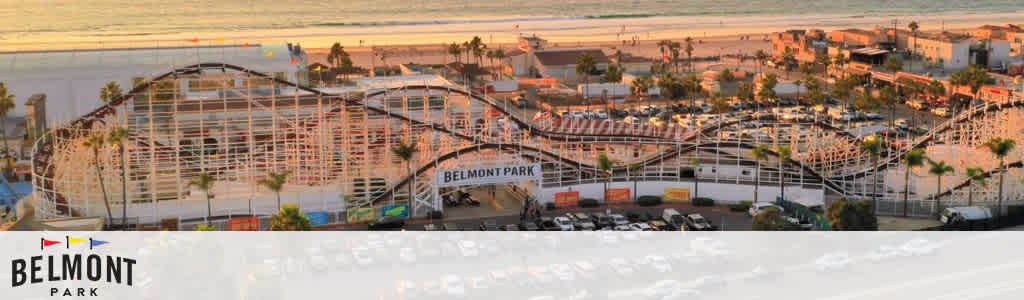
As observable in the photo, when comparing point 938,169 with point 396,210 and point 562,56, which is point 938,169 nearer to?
point 396,210

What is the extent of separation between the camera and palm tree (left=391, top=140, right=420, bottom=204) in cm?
3634

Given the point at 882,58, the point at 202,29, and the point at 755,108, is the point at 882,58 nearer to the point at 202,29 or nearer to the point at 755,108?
the point at 755,108

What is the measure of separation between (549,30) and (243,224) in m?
89.7

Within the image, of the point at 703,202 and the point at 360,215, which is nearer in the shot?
the point at 360,215

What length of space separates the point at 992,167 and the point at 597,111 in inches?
1064

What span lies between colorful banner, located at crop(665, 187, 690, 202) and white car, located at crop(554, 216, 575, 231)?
15.9 ft

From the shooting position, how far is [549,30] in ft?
402
